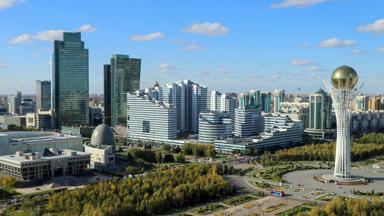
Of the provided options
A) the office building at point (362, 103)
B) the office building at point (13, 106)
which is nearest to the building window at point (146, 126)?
the office building at point (362, 103)

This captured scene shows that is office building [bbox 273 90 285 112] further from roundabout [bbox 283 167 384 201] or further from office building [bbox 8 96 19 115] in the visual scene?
office building [bbox 8 96 19 115]

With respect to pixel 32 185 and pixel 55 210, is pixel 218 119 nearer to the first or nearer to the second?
pixel 32 185

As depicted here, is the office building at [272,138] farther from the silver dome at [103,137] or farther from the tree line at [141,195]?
the tree line at [141,195]

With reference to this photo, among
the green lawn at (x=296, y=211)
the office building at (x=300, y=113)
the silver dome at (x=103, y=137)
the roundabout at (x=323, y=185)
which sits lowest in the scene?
the green lawn at (x=296, y=211)

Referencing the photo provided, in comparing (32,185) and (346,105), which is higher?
(346,105)

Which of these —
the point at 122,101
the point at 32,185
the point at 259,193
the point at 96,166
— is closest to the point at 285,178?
the point at 259,193
